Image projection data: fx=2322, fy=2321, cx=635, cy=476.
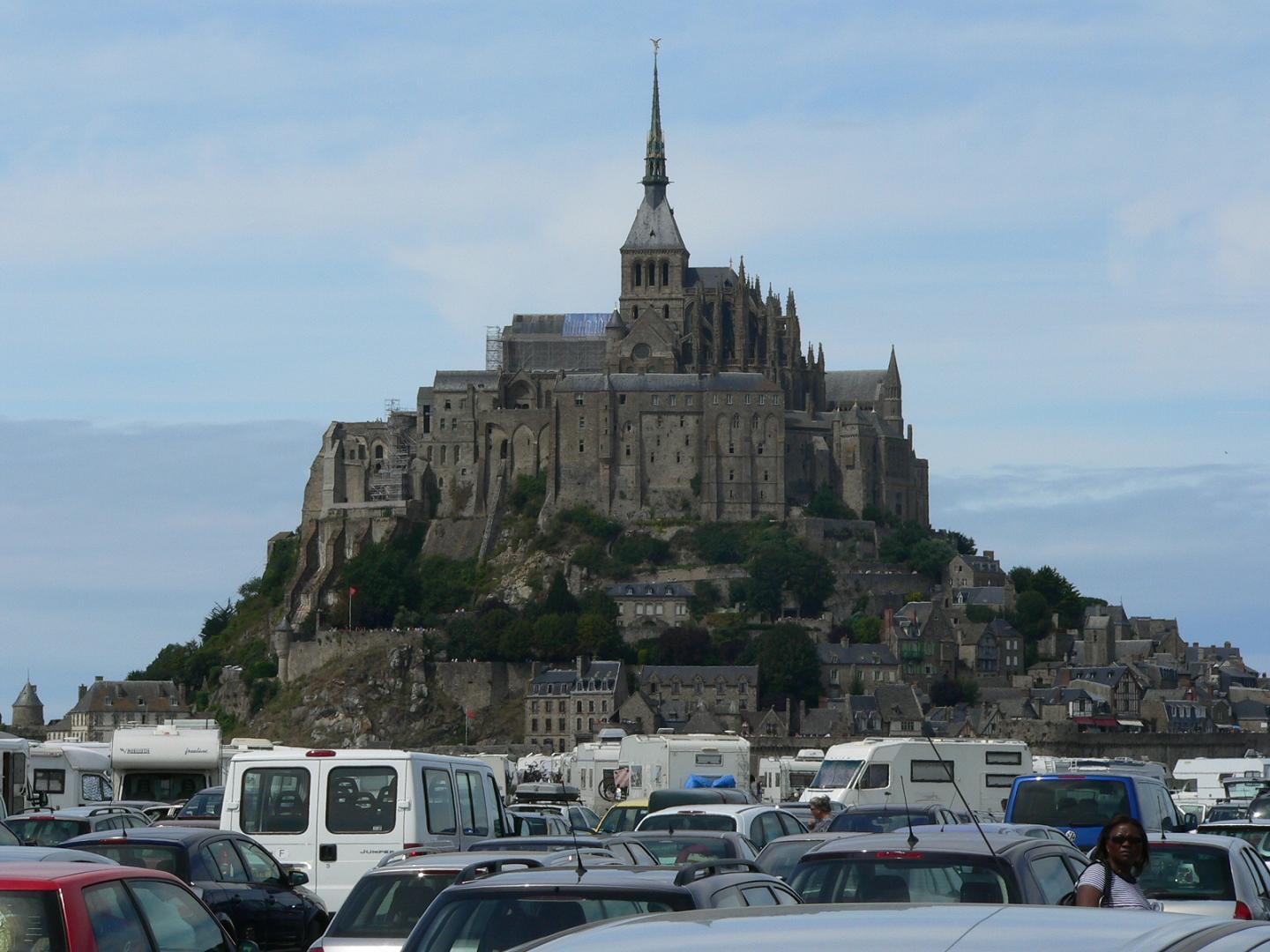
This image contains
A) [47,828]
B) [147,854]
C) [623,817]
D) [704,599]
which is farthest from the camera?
[704,599]

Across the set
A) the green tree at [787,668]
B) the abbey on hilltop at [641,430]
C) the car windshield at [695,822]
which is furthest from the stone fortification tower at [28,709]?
the car windshield at [695,822]

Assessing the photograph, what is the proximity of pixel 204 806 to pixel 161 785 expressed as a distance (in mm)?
6430

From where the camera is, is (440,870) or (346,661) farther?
(346,661)

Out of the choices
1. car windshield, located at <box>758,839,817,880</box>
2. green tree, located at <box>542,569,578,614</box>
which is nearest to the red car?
car windshield, located at <box>758,839,817,880</box>

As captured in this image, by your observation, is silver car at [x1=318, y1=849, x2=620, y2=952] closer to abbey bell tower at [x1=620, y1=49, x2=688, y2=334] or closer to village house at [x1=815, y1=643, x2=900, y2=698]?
village house at [x1=815, y1=643, x2=900, y2=698]

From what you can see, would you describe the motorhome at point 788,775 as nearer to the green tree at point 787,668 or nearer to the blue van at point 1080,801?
the blue van at point 1080,801

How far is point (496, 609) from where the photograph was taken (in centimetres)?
12938

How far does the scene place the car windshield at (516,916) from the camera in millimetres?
9906

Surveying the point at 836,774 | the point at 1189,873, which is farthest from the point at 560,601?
the point at 1189,873

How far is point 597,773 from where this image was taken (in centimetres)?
5091

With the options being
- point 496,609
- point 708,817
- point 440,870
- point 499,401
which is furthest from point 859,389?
point 440,870

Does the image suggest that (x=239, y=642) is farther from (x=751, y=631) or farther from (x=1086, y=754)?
(x=1086, y=754)

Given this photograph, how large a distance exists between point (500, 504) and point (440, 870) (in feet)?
411

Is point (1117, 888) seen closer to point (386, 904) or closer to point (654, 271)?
point (386, 904)
